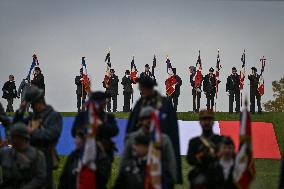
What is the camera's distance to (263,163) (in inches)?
964

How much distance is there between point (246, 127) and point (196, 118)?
20.9 meters

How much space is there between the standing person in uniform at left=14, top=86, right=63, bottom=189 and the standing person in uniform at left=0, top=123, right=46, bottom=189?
26.1 inches

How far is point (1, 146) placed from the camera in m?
12.2

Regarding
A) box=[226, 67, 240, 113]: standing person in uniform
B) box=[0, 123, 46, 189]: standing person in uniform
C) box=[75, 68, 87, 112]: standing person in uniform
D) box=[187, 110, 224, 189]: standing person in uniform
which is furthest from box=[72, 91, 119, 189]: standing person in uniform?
box=[226, 67, 240, 113]: standing person in uniform

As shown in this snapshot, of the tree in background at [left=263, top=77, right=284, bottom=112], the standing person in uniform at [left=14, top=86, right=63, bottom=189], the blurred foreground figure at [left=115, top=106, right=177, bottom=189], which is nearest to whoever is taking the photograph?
the blurred foreground figure at [left=115, top=106, right=177, bottom=189]

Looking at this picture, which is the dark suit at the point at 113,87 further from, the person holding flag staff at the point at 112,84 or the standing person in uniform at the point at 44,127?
the standing person in uniform at the point at 44,127

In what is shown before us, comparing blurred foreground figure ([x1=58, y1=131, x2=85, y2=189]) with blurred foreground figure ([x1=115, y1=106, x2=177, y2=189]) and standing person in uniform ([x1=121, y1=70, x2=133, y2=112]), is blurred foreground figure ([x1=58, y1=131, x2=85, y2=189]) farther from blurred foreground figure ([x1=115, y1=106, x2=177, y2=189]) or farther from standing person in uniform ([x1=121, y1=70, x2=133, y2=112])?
standing person in uniform ([x1=121, y1=70, x2=133, y2=112])

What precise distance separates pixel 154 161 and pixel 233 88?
24928mm

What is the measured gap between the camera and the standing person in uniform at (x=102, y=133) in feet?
36.2

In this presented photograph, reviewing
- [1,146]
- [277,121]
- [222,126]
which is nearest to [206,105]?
[277,121]

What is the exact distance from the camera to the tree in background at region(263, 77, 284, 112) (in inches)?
2372

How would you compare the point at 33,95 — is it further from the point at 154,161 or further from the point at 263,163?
the point at 263,163

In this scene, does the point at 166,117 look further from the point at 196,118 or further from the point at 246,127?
the point at 196,118

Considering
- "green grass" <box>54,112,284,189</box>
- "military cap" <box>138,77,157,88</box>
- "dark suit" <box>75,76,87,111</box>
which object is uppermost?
"dark suit" <box>75,76,87,111</box>
